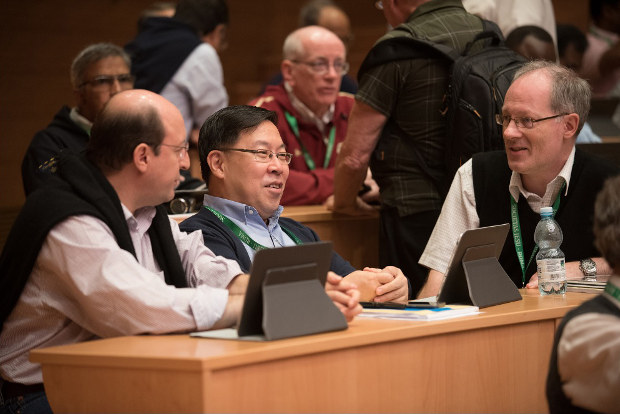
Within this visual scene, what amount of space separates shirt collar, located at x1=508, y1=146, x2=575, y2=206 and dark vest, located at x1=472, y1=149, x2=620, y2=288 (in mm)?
26

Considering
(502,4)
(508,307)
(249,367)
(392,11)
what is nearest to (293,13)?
(502,4)

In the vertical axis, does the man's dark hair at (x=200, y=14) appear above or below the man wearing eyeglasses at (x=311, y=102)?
above

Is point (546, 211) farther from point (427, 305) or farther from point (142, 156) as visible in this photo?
point (142, 156)

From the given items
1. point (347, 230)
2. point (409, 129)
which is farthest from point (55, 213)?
point (347, 230)

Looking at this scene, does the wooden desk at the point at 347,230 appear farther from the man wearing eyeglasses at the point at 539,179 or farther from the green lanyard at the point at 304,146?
the man wearing eyeglasses at the point at 539,179

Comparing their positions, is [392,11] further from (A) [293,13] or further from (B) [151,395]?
(A) [293,13]

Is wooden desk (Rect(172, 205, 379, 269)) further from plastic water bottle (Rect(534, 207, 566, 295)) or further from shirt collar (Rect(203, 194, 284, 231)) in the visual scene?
plastic water bottle (Rect(534, 207, 566, 295))

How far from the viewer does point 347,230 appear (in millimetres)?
4574

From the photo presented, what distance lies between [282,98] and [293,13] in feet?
10.1

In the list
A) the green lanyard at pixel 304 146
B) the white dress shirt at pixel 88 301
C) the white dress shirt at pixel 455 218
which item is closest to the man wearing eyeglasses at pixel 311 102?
the green lanyard at pixel 304 146

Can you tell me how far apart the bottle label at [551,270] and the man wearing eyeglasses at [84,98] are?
8.29ft

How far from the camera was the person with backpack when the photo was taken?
3898 mm

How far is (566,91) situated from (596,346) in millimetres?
1535

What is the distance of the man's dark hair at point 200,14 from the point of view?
5793 millimetres
